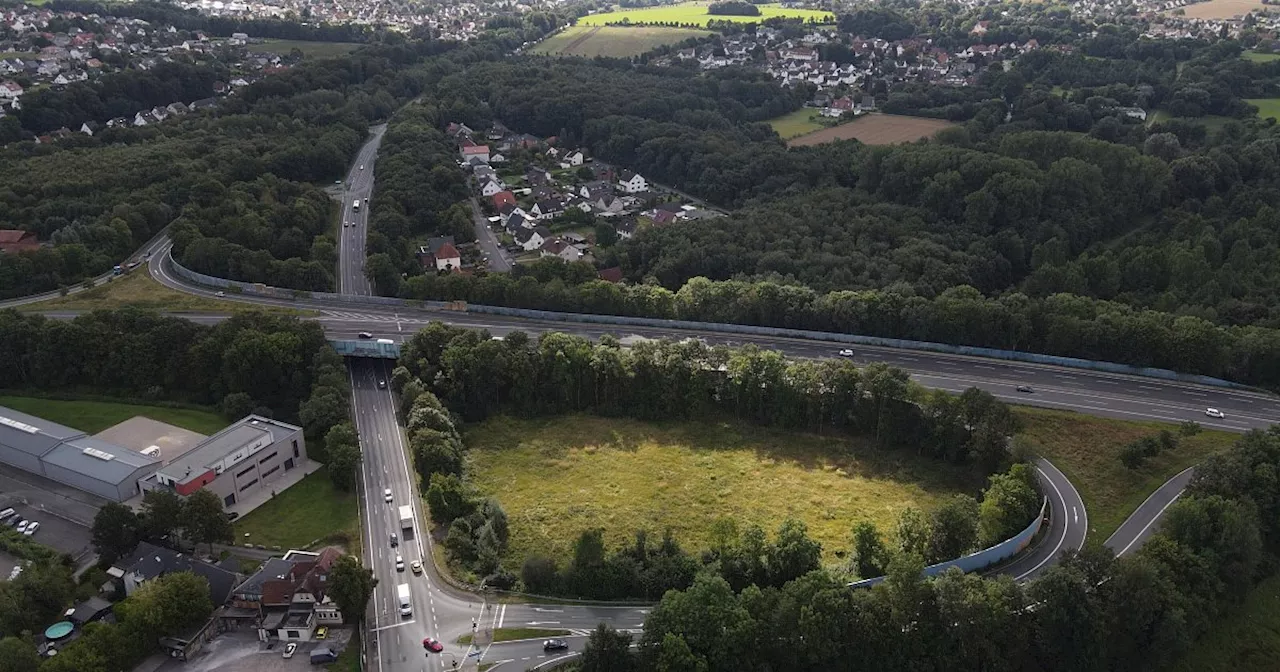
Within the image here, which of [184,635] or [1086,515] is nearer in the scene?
[184,635]

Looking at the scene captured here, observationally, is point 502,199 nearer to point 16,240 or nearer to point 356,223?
point 356,223

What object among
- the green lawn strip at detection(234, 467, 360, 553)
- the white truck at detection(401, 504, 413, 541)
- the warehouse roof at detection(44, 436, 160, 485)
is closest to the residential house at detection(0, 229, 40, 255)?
the warehouse roof at detection(44, 436, 160, 485)

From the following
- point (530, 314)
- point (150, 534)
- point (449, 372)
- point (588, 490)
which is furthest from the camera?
point (530, 314)

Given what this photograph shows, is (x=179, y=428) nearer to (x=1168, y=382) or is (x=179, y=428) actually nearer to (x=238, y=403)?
(x=238, y=403)

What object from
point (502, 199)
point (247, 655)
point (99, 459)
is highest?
point (502, 199)

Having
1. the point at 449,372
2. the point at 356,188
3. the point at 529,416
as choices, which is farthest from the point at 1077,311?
the point at 356,188

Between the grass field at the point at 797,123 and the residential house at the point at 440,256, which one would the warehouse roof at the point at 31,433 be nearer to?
the residential house at the point at 440,256

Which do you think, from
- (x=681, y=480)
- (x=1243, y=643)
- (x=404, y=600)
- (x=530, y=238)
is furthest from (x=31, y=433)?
(x=1243, y=643)
